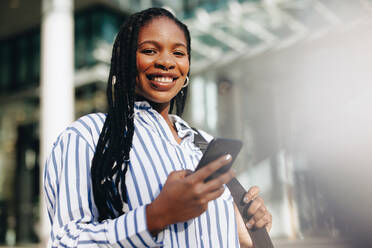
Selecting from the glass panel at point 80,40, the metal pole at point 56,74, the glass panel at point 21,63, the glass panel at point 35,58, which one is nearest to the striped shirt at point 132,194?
the metal pole at point 56,74

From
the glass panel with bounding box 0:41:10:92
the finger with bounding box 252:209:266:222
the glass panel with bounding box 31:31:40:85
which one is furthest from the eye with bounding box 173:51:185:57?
the glass panel with bounding box 0:41:10:92

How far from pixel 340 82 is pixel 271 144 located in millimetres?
1989

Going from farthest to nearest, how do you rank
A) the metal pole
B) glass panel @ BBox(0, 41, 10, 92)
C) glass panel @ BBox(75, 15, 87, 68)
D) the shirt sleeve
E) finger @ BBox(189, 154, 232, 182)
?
glass panel @ BBox(0, 41, 10, 92) → glass panel @ BBox(75, 15, 87, 68) → the metal pole → the shirt sleeve → finger @ BBox(189, 154, 232, 182)

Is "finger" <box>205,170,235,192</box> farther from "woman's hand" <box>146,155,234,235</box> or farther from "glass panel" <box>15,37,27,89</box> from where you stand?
"glass panel" <box>15,37,27,89</box>

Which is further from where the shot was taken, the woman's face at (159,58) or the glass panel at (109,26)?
the glass panel at (109,26)

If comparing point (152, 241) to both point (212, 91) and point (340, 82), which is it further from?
point (212, 91)

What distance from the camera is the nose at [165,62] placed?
4.37 ft

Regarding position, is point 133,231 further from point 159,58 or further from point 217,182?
point 159,58

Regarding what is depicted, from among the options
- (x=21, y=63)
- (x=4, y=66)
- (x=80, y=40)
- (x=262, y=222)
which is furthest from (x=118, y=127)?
(x=4, y=66)

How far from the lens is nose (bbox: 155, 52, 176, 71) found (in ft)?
4.37

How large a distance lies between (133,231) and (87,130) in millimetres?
348

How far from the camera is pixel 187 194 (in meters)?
0.92

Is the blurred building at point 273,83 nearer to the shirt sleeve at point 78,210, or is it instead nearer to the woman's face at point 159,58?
the woman's face at point 159,58

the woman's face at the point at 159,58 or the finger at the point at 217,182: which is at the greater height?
the woman's face at the point at 159,58
